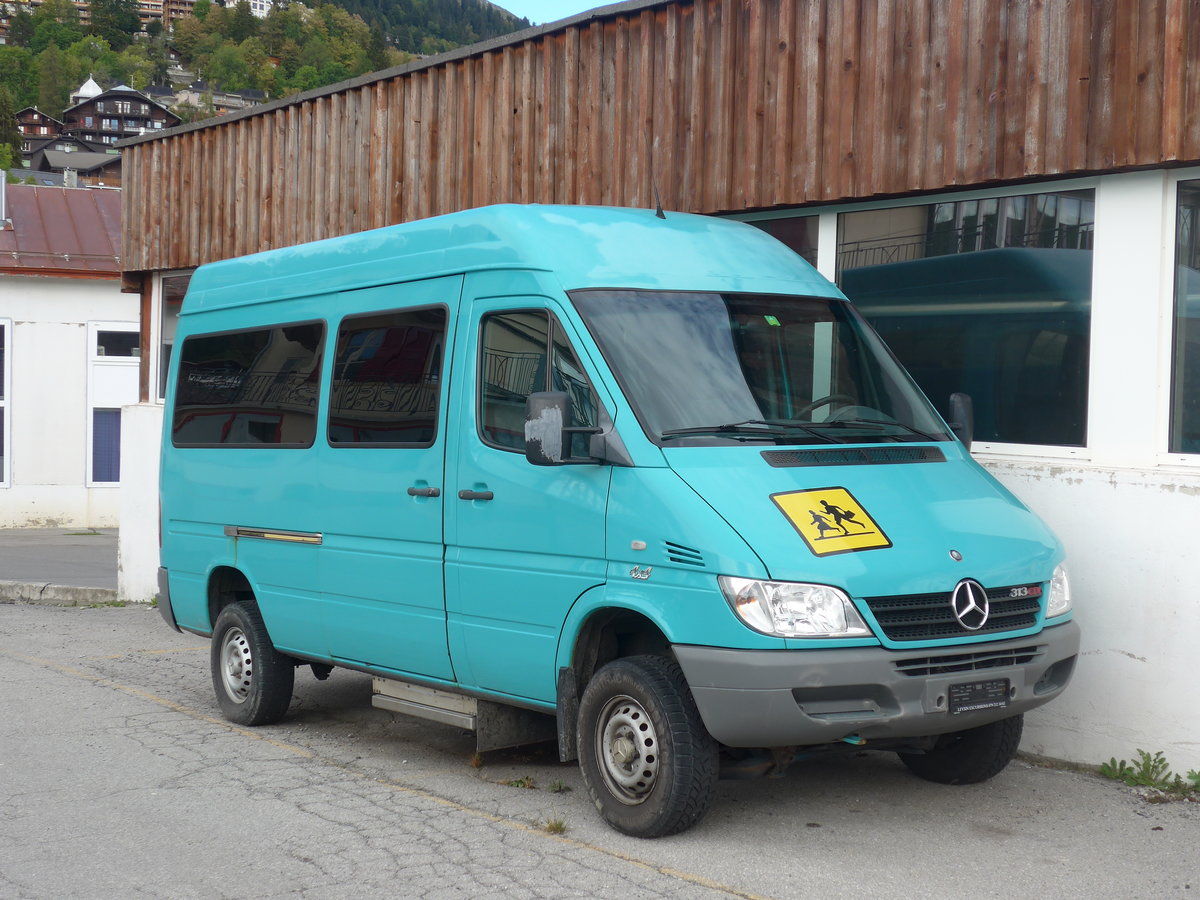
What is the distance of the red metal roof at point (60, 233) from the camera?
24.6 m

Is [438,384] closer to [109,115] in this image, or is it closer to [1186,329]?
[1186,329]

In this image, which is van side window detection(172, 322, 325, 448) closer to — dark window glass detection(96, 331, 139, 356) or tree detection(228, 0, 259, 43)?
dark window glass detection(96, 331, 139, 356)

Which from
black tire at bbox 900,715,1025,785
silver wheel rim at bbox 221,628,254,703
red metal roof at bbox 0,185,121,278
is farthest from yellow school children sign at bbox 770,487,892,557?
red metal roof at bbox 0,185,121,278

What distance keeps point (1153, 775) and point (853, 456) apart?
240 centimetres

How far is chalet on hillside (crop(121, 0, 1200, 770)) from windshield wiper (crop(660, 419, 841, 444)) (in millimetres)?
1929

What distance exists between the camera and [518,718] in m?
6.71

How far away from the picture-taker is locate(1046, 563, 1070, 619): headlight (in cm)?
591

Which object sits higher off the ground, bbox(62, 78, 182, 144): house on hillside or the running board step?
bbox(62, 78, 182, 144): house on hillside

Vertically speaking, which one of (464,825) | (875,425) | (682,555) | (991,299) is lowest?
(464,825)

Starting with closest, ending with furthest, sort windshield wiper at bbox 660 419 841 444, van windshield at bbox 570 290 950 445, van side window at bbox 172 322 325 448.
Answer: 1. windshield wiper at bbox 660 419 841 444
2. van windshield at bbox 570 290 950 445
3. van side window at bbox 172 322 325 448

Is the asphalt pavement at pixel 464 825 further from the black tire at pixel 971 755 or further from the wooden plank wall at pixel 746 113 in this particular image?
the wooden plank wall at pixel 746 113

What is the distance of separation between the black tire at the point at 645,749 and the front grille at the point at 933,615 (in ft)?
2.67

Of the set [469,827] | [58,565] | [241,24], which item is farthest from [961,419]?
[241,24]

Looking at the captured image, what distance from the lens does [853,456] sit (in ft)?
19.3
